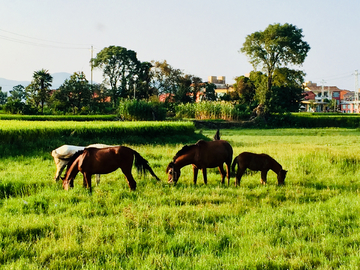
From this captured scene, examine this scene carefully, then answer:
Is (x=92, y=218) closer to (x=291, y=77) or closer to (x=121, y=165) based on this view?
(x=121, y=165)

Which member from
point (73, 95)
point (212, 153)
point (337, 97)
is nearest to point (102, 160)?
point (212, 153)

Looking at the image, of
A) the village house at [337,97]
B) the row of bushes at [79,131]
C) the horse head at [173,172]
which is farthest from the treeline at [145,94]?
the village house at [337,97]

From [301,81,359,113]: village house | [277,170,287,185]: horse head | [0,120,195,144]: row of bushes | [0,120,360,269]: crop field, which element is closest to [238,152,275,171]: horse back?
[277,170,287,185]: horse head

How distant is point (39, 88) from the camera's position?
3722 centimetres

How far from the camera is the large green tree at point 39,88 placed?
3544 cm

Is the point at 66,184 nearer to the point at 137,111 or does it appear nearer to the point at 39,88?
the point at 137,111

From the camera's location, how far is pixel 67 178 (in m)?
7.41

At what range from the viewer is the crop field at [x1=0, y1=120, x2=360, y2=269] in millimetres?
4129

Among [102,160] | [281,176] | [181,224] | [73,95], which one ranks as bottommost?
[181,224]

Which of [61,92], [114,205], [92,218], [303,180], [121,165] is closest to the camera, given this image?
[92,218]

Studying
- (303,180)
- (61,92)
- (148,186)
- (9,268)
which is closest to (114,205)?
(148,186)

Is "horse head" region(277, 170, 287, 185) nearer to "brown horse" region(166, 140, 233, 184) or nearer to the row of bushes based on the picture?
"brown horse" region(166, 140, 233, 184)

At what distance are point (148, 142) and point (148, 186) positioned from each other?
964cm

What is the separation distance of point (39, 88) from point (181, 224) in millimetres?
35561
